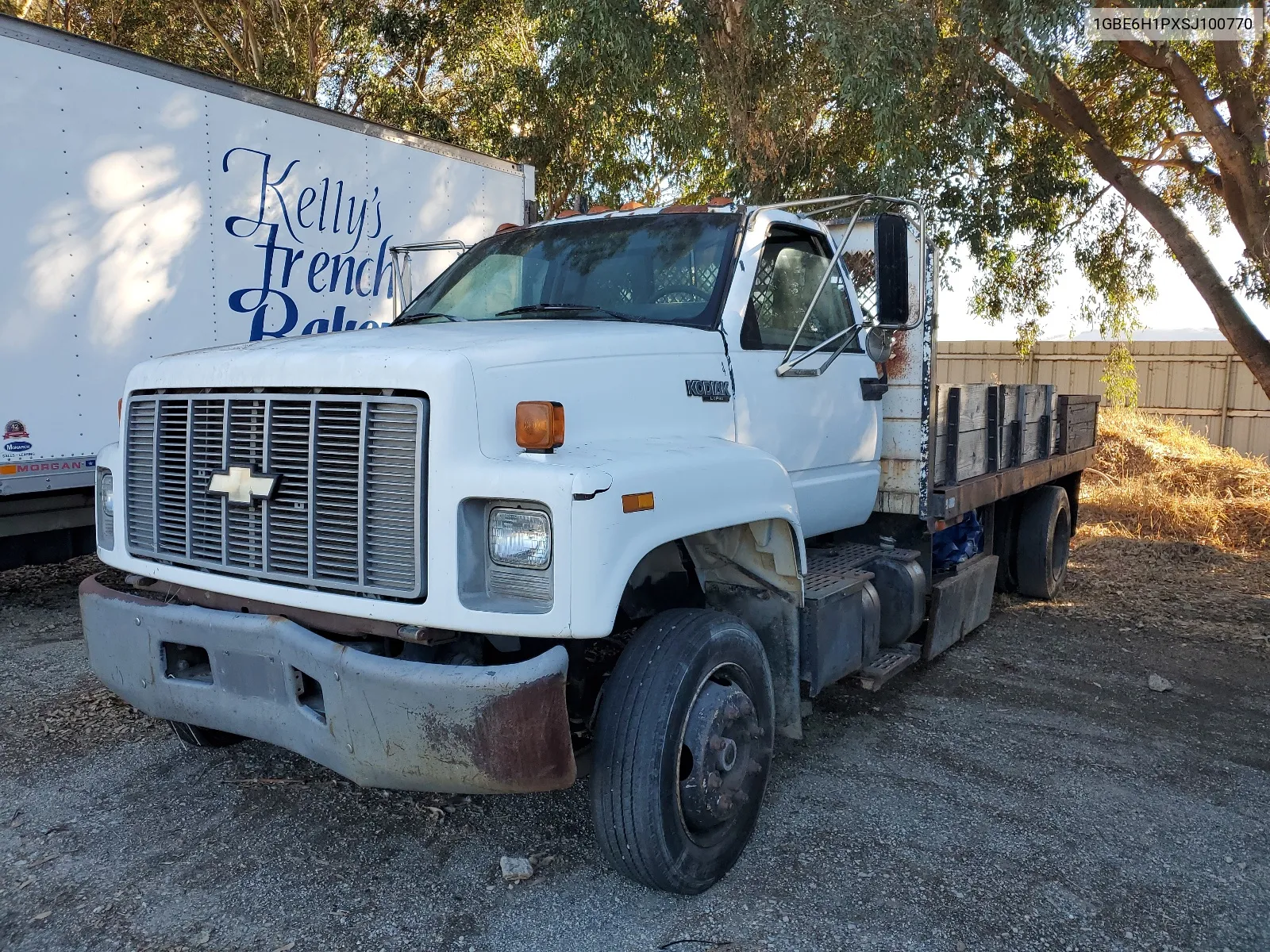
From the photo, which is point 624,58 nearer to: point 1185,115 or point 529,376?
point 1185,115

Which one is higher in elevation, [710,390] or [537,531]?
[710,390]

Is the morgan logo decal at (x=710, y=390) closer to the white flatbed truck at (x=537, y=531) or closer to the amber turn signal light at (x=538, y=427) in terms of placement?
the white flatbed truck at (x=537, y=531)

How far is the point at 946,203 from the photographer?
10203mm

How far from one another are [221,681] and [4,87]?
430 cm

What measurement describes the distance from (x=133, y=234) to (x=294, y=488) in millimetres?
4081

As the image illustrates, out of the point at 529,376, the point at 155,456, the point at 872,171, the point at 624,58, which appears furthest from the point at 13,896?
the point at 872,171

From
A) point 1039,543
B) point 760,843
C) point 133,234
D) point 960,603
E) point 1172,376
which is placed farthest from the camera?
point 1172,376

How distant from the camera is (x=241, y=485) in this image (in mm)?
3227

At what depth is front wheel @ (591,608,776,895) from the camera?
305 centimetres

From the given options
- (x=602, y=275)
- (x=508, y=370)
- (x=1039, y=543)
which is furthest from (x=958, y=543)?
(x=508, y=370)

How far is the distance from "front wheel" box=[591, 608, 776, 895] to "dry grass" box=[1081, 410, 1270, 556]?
27.4 ft

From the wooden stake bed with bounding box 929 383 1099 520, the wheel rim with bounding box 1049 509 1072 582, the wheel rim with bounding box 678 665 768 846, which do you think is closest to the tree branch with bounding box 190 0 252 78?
the wooden stake bed with bounding box 929 383 1099 520

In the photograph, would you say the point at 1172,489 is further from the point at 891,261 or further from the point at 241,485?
the point at 241,485

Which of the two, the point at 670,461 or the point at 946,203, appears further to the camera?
the point at 946,203
